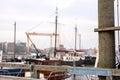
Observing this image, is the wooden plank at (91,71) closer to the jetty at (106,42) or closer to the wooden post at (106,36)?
the jetty at (106,42)

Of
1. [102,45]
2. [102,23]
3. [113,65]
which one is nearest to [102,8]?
[102,23]

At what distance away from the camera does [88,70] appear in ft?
26.1

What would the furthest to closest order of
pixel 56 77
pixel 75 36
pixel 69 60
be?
pixel 75 36 → pixel 69 60 → pixel 56 77

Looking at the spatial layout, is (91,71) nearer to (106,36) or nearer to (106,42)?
(106,42)

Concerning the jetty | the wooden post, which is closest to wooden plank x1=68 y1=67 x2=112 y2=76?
the jetty

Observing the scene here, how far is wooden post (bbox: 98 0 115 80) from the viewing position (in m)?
7.59

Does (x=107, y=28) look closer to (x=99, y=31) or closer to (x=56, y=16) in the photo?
(x=99, y=31)

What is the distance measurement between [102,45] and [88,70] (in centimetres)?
86

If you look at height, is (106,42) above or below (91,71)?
above

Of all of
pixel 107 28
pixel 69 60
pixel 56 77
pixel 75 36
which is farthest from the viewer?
pixel 75 36

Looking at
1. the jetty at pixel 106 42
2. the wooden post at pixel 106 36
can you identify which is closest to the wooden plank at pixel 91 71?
the jetty at pixel 106 42

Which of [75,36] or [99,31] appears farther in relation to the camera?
[75,36]

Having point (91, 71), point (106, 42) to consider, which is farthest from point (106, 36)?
point (91, 71)

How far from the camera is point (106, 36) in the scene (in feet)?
25.3
